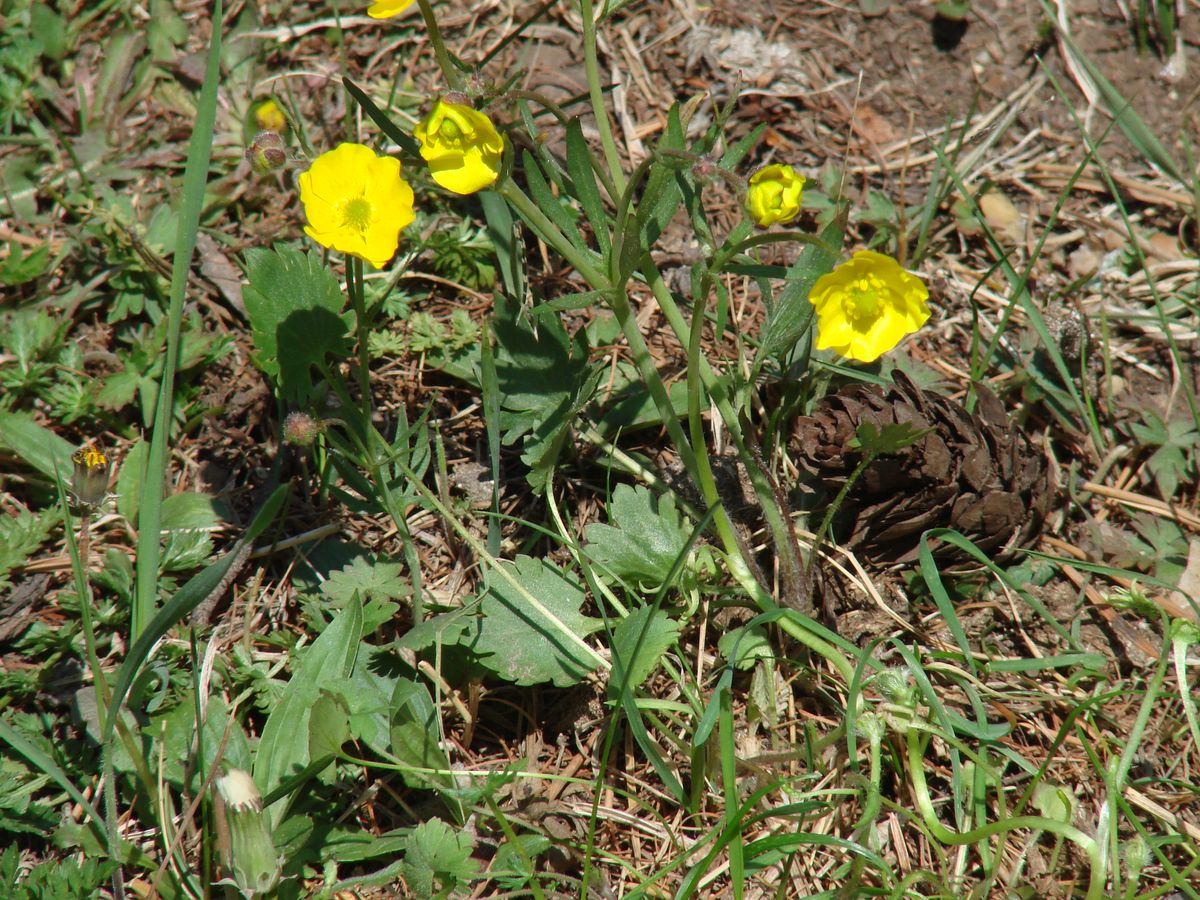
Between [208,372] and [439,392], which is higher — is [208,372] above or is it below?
above

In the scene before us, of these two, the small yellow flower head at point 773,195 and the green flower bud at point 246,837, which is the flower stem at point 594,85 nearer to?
the small yellow flower head at point 773,195

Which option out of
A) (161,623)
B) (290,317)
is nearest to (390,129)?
(290,317)

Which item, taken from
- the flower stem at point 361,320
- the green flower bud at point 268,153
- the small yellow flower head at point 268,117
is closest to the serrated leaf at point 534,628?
the flower stem at point 361,320

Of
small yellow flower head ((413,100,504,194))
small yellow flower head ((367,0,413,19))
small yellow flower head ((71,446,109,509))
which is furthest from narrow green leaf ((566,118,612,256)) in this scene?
small yellow flower head ((71,446,109,509))

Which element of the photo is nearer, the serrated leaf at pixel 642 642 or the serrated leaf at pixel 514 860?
the serrated leaf at pixel 514 860

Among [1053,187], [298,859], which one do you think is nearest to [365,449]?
[298,859]

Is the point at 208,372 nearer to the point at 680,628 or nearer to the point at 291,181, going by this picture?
the point at 291,181
